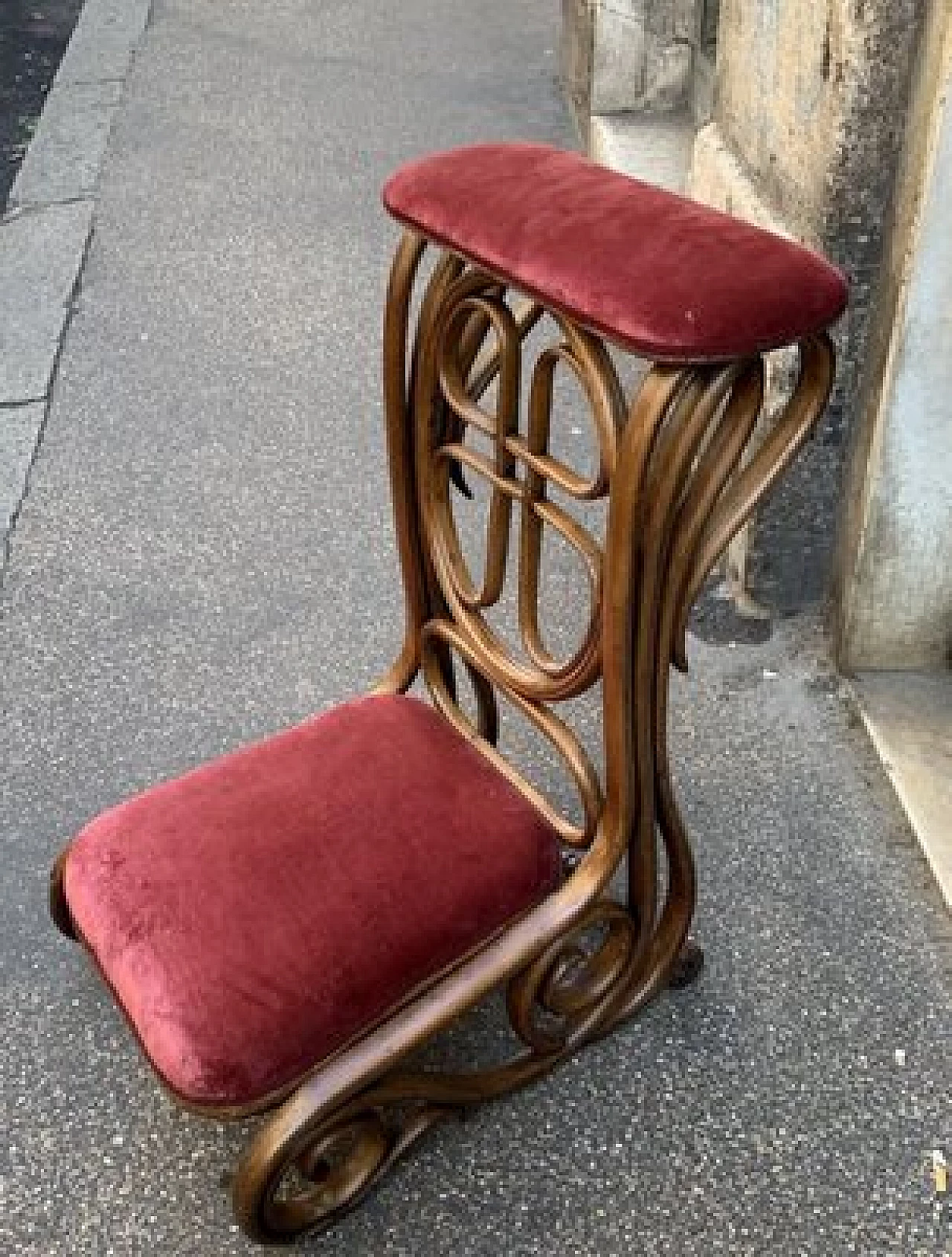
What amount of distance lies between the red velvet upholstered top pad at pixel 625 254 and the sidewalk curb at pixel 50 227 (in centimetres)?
188

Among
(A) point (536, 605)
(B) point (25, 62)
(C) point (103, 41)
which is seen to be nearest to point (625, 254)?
(A) point (536, 605)

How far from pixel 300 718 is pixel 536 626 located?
953 millimetres

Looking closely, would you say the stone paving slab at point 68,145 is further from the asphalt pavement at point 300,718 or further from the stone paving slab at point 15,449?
the stone paving slab at point 15,449

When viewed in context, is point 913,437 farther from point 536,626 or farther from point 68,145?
point 68,145

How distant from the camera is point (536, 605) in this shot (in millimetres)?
2016

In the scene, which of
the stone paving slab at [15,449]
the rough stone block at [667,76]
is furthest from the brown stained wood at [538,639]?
the rough stone block at [667,76]

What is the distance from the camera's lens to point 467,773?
208 cm

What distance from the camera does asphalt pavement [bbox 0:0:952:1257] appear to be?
6.65ft

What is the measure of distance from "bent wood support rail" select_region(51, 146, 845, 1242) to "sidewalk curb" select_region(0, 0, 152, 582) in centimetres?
161

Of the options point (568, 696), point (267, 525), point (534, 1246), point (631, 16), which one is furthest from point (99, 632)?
point (631, 16)

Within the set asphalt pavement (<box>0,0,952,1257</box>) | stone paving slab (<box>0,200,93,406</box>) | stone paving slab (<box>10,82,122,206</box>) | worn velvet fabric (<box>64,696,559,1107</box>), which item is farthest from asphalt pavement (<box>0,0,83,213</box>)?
worn velvet fabric (<box>64,696,559,1107</box>)

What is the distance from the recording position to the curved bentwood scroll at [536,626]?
5.45ft

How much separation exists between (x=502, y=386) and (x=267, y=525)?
1697 millimetres

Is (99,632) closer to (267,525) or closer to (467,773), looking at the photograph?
(267,525)
